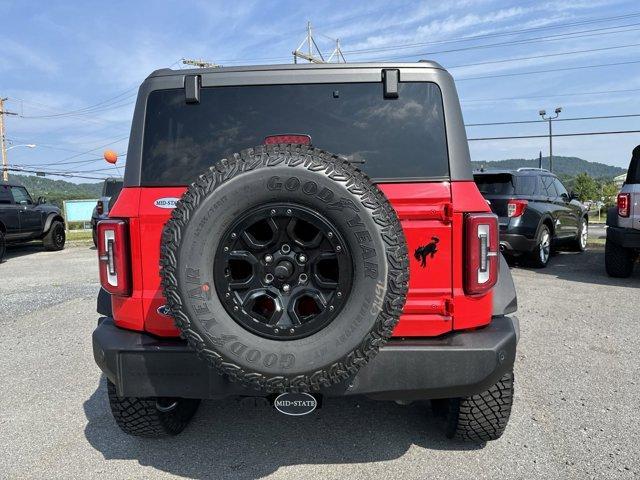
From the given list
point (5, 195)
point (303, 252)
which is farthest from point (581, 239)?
point (5, 195)

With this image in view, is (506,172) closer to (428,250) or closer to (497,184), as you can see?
(497,184)

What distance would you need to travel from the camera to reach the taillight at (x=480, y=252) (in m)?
2.29

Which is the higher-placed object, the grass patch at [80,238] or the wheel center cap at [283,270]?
the wheel center cap at [283,270]

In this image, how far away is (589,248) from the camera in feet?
39.4

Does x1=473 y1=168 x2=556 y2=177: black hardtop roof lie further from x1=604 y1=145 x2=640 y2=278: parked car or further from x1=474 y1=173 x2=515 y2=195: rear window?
x1=604 y1=145 x2=640 y2=278: parked car

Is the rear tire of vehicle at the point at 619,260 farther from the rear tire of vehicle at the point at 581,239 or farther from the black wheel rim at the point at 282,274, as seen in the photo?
the black wheel rim at the point at 282,274

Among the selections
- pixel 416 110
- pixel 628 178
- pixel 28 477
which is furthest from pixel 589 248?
pixel 28 477

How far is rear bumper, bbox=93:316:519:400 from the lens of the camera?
2.19 m

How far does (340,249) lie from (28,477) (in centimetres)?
203

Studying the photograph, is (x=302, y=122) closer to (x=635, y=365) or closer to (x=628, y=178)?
(x=635, y=365)

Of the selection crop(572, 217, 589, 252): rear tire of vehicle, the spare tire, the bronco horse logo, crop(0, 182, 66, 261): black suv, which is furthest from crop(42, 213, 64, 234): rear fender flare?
the bronco horse logo

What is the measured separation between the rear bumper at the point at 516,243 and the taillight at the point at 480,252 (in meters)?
6.35

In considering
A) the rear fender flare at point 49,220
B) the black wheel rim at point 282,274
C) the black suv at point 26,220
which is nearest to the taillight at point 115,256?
the black wheel rim at point 282,274

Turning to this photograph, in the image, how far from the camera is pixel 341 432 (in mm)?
2963
